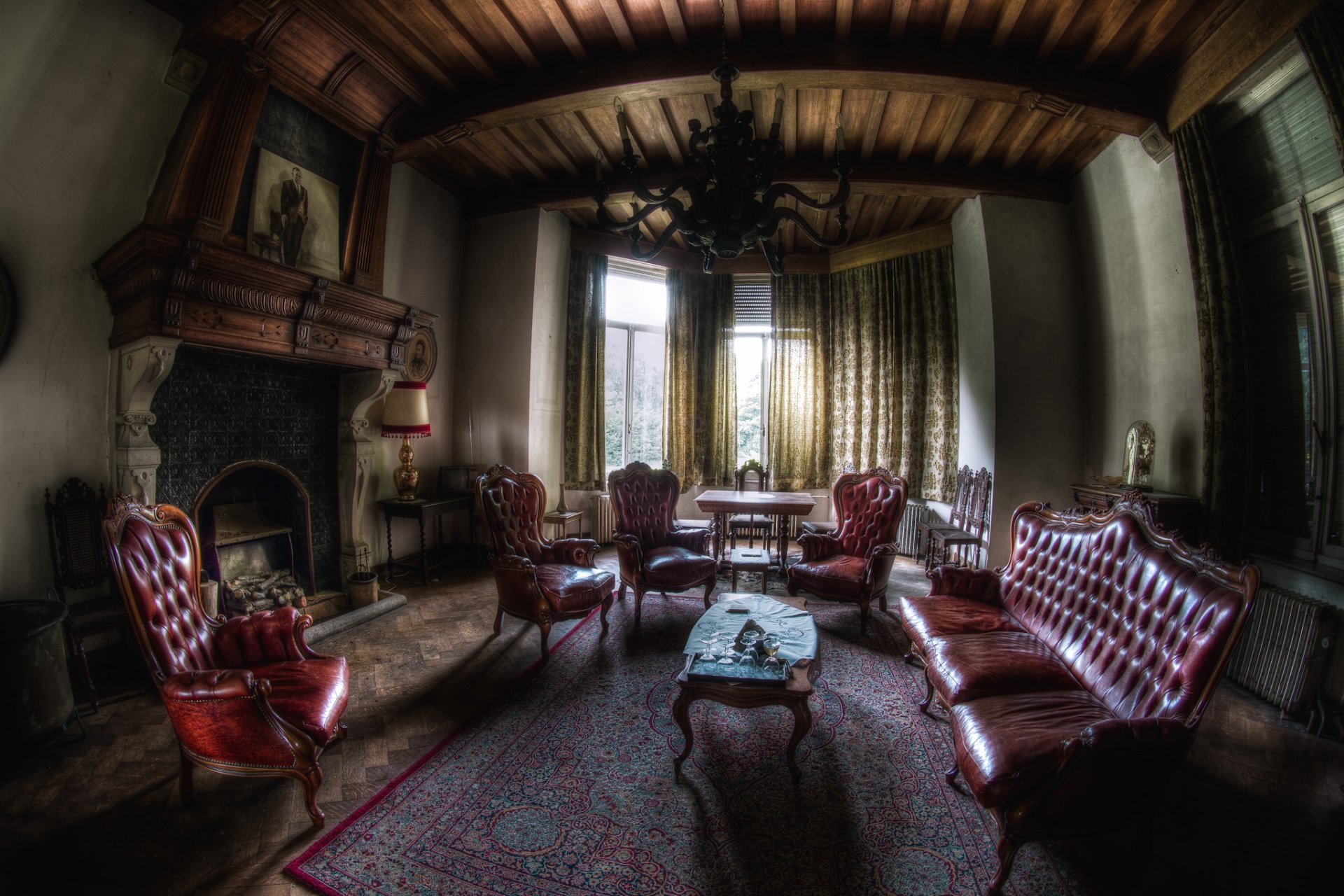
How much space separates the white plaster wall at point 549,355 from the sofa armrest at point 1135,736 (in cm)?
468

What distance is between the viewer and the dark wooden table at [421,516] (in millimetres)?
4461

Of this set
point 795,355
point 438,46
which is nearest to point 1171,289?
point 795,355

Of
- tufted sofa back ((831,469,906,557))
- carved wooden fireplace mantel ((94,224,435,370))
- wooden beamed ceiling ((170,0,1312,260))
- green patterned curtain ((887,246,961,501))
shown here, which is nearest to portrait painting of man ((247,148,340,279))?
carved wooden fireplace mantel ((94,224,435,370))

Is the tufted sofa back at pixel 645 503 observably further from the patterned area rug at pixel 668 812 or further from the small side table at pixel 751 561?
the patterned area rug at pixel 668 812

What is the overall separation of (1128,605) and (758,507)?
289 centimetres

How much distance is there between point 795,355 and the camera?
6.57 metres

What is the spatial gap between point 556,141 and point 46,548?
14.1 ft

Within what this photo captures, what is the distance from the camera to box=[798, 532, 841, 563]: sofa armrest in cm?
416

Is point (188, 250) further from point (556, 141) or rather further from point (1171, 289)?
point (1171, 289)

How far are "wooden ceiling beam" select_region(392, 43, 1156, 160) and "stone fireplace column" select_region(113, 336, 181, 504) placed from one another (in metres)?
2.66

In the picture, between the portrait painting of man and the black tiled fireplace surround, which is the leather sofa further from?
the portrait painting of man

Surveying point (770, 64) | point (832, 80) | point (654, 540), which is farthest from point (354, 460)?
point (832, 80)

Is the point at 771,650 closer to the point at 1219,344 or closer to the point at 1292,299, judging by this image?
the point at 1219,344

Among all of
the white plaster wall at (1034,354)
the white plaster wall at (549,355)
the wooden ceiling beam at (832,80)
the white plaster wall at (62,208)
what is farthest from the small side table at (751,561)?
the white plaster wall at (62,208)
